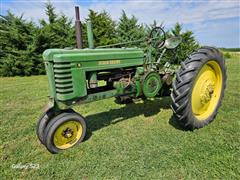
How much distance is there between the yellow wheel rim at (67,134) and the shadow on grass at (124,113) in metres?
0.39

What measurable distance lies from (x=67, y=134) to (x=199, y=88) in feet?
7.58

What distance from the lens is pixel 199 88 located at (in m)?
3.67

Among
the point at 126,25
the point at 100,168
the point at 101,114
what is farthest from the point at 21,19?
the point at 100,168

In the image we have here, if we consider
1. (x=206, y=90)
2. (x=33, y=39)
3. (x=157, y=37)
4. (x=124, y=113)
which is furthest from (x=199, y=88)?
(x=33, y=39)

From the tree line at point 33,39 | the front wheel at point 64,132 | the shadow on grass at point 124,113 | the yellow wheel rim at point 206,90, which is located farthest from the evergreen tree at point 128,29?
the front wheel at point 64,132

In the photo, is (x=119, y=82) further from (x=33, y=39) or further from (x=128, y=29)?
(x=128, y=29)

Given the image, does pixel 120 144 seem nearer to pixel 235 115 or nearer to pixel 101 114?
pixel 101 114

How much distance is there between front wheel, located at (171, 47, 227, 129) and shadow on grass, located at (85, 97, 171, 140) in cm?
116

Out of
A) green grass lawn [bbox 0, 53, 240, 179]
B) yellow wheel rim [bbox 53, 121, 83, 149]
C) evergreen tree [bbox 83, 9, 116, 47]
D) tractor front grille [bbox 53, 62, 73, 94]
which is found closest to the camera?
green grass lawn [bbox 0, 53, 240, 179]

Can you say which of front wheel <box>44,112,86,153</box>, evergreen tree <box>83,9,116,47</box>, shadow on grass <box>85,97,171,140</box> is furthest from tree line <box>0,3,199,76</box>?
front wheel <box>44,112,86,153</box>

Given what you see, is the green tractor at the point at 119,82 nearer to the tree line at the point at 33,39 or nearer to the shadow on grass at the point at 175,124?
the shadow on grass at the point at 175,124

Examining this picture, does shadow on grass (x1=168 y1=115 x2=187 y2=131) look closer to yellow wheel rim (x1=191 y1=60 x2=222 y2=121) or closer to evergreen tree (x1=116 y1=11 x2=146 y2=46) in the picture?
yellow wheel rim (x1=191 y1=60 x2=222 y2=121)

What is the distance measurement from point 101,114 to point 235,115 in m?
2.77

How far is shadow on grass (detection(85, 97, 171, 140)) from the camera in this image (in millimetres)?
4223
